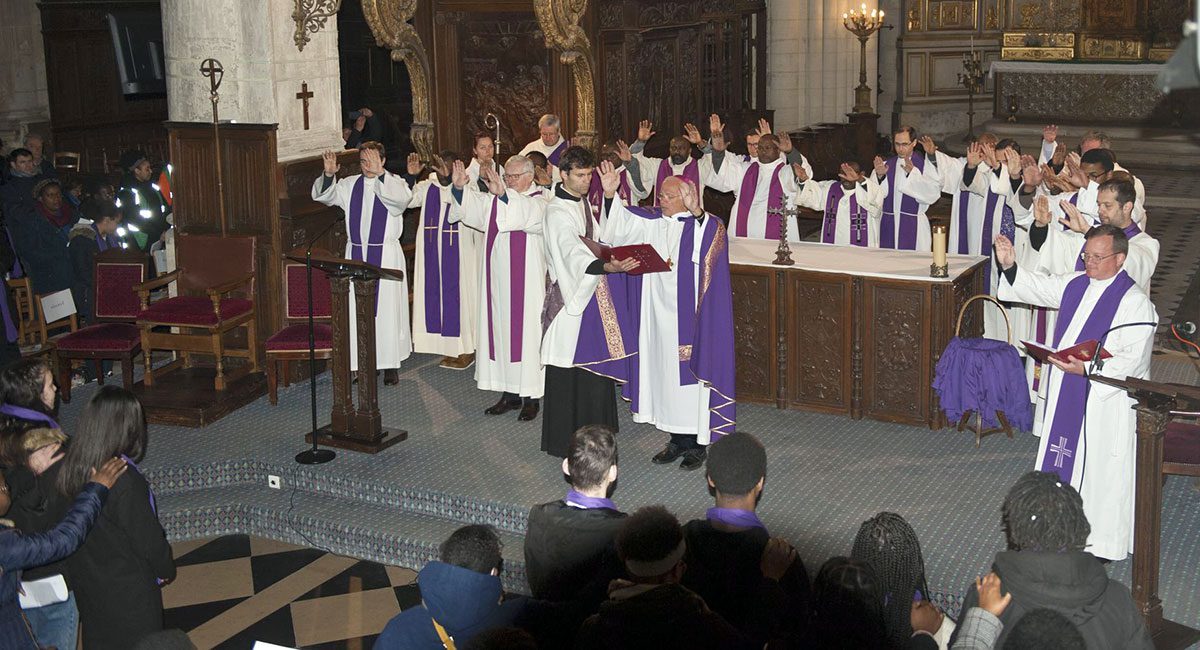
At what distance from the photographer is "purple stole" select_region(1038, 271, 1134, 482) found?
20.6 ft

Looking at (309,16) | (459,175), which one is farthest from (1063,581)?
(309,16)

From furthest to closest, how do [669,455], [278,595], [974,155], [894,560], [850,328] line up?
[974,155]
[850,328]
[669,455]
[278,595]
[894,560]

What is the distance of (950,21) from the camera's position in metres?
21.3

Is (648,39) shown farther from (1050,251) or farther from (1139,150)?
(1139,150)

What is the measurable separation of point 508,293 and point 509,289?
0.03 m

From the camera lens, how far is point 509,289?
8.88m

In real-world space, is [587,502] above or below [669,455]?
above

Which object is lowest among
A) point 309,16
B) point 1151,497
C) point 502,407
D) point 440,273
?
point 502,407

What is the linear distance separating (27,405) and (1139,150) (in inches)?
665

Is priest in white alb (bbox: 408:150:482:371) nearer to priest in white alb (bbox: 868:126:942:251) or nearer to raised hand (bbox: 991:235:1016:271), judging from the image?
priest in white alb (bbox: 868:126:942:251)

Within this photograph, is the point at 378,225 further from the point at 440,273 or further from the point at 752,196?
the point at 752,196

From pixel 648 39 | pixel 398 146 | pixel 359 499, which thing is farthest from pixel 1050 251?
pixel 398 146

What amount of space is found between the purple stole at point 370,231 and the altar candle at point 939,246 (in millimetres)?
3622

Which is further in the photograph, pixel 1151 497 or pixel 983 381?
pixel 983 381
